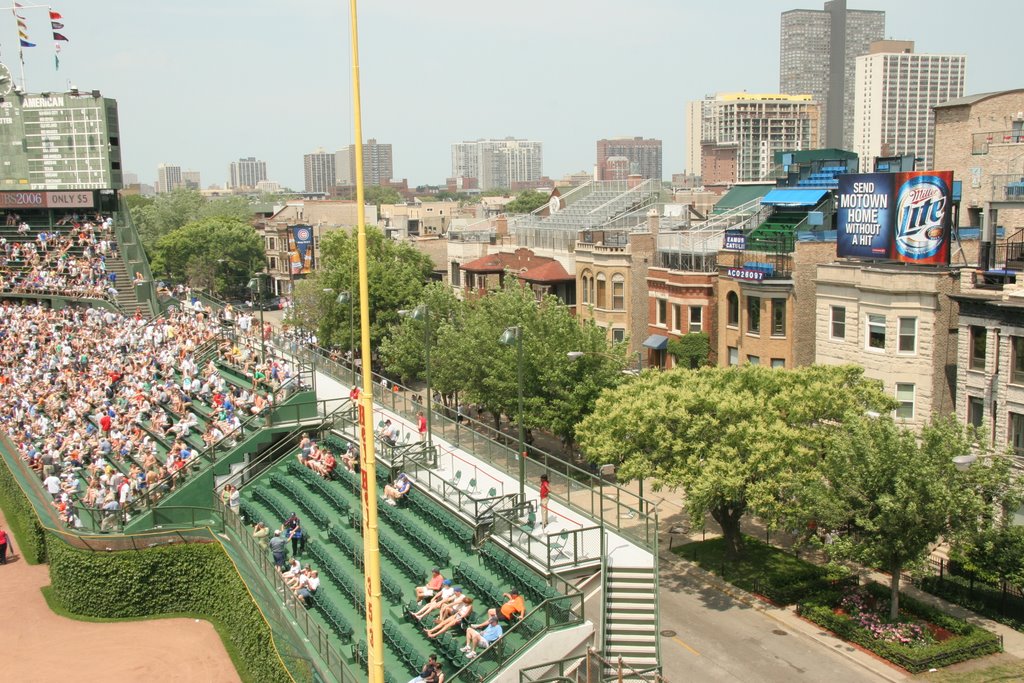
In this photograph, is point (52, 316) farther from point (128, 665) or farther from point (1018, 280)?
point (1018, 280)

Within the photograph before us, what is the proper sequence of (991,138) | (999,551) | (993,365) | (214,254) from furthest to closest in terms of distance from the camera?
1. (214,254)
2. (991,138)
3. (993,365)
4. (999,551)

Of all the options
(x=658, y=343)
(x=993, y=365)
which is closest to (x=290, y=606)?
(x=993, y=365)

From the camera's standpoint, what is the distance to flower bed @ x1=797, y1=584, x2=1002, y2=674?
993 inches

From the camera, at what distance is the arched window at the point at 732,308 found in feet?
148

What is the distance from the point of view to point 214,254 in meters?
110

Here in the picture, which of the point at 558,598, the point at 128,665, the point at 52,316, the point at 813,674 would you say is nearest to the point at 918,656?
the point at 813,674

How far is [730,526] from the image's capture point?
104 ft

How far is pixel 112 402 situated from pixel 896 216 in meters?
31.5

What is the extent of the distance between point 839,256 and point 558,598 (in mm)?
23499

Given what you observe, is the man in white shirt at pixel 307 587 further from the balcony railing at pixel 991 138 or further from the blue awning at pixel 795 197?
the balcony railing at pixel 991 138

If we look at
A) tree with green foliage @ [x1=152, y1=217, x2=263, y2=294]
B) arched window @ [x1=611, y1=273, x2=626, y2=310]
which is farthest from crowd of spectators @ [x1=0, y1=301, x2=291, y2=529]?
tree with green foliage @ [x1=152, y1=217, x2=263, y2=294]

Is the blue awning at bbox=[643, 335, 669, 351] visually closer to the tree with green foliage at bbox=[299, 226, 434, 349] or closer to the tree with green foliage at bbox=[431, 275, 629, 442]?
the tree with green foliage at bbox=[431, 275, 629, 442]

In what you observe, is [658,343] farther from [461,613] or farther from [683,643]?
[461,613]

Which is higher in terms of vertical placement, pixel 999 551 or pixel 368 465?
pixel 368 465
